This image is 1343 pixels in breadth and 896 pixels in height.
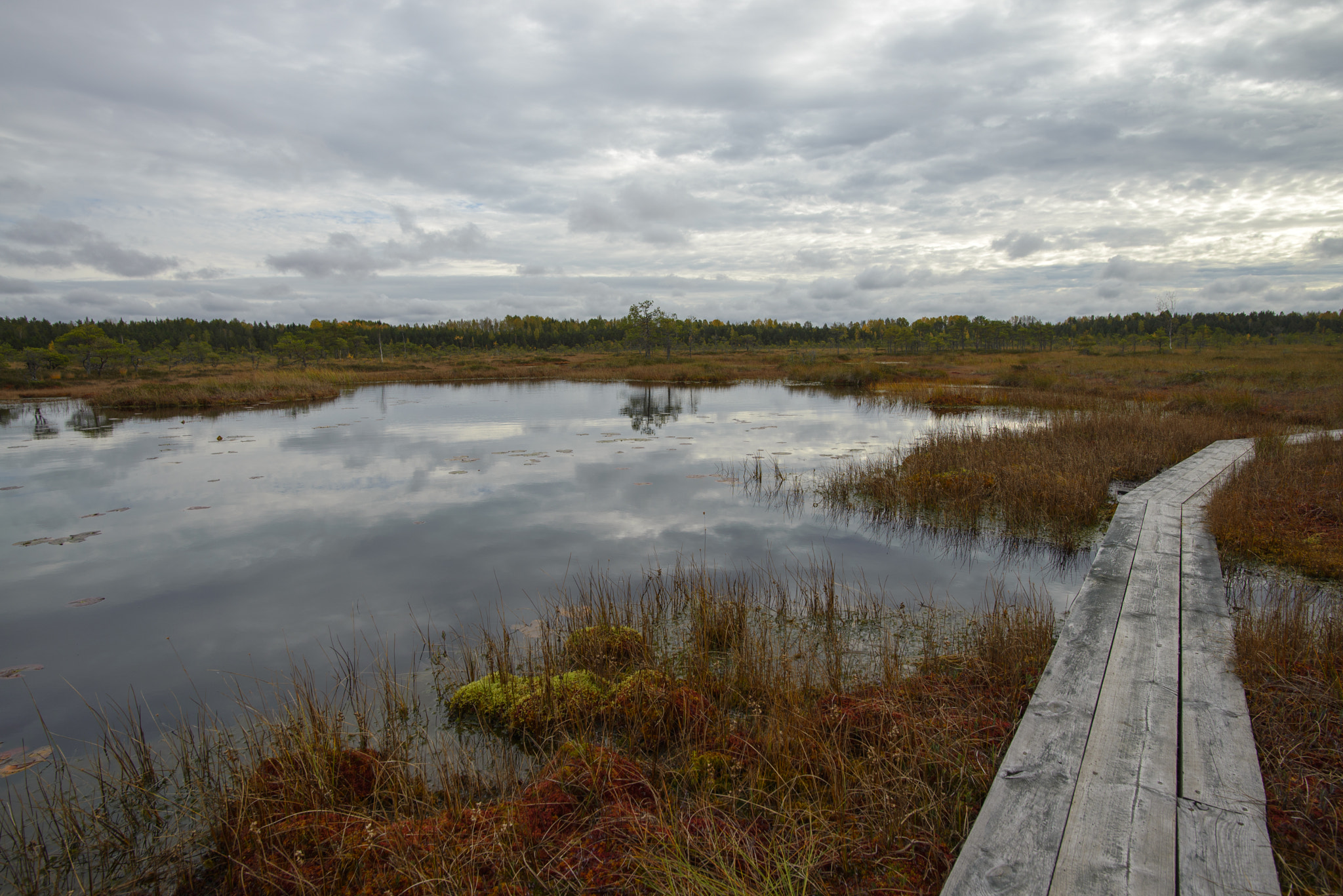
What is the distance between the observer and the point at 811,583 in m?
6.43

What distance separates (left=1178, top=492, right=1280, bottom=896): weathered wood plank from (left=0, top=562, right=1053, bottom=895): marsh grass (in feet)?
2.62

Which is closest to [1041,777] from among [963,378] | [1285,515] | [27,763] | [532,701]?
[532,701]

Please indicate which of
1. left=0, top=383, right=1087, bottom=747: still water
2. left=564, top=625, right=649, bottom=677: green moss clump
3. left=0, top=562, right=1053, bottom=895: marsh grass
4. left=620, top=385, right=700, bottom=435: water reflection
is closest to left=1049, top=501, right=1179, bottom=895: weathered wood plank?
left=0, top=562, right=1053, bottom=895: marsh grass

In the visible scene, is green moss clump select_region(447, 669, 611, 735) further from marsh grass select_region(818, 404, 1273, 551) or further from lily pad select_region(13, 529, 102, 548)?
lily pad select_region(13, 529, 102, 548)

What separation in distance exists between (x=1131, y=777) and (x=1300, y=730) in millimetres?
1251

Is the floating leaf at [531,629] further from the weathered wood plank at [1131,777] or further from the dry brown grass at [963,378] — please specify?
the dry brown grass at [963,378]

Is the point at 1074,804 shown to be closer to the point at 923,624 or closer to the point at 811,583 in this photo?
the point at 923,624

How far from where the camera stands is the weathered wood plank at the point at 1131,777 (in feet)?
7.20

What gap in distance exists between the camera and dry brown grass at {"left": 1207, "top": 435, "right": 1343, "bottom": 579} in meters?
6.55

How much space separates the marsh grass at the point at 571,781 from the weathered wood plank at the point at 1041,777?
23 centimetres

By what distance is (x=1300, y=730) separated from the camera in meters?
3.14

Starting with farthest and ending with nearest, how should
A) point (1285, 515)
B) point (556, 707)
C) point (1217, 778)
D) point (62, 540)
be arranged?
1. point (62, 540)
2. point (1285, 515)
3. point (556, 707)
4. point (1217, 778)

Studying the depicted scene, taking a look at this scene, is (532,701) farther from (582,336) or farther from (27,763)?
(582,336)

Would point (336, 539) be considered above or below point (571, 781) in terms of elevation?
below
